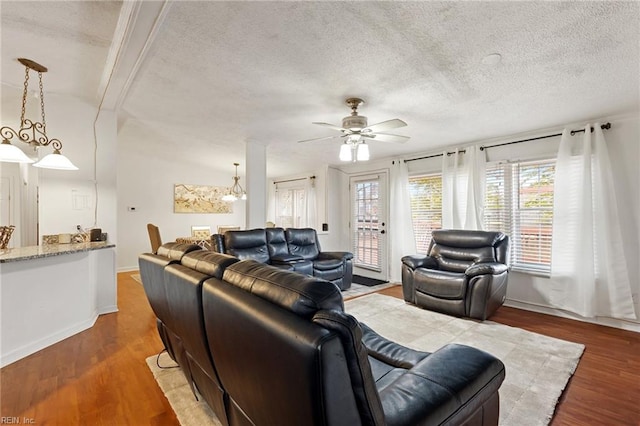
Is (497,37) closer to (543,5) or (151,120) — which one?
(543,5)

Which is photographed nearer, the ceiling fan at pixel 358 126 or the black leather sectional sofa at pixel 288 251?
the ceiling fan at pixel 358 126

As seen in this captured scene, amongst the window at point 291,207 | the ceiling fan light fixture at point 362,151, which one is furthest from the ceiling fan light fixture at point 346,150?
the window at point 291,207

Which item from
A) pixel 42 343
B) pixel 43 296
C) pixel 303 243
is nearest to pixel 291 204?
pixel 303 243

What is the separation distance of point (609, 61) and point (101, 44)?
3.90 metres

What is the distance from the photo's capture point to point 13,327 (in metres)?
2.36

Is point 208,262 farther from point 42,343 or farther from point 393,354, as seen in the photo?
point 42,343

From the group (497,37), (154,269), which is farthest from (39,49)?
(497,37)

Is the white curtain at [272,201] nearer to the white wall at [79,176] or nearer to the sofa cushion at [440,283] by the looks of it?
the white wall at [79,176]

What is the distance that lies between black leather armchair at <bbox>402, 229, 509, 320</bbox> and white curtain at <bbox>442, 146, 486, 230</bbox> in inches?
15.2

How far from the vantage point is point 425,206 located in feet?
15.8

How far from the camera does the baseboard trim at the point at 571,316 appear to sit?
2995mm

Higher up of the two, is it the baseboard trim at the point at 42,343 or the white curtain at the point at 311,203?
the white curtain at the point at 311,203

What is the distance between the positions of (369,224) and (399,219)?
0.80 meters

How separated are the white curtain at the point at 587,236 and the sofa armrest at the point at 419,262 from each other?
52.9 inches
